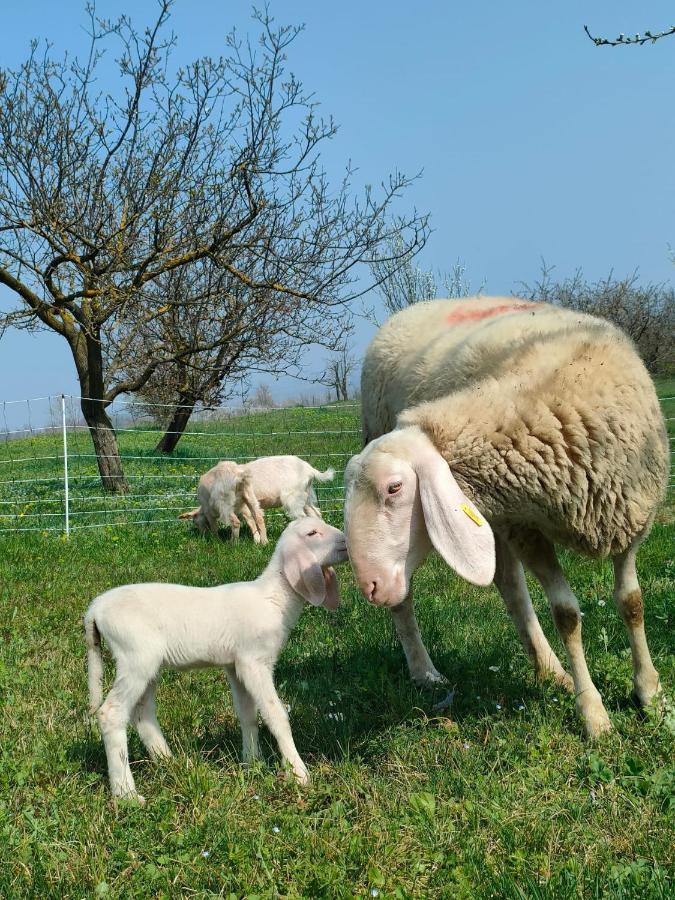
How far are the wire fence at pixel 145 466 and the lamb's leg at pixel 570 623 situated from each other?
5.73 m

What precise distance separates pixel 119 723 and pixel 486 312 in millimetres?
2840

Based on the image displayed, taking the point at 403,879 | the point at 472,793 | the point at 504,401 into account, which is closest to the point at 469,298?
the point at 504,401

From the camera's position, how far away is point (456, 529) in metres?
2.89

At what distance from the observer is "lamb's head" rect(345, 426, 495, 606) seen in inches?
114

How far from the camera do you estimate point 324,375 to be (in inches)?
564

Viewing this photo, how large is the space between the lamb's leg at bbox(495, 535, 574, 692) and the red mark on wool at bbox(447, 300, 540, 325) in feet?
4.01

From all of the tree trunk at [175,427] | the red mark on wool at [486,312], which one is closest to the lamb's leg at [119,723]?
the red mark on wool at [486,312]

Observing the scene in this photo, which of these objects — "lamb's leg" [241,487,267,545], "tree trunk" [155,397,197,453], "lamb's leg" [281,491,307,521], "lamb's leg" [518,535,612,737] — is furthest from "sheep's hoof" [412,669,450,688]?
"tree trunk" [155,397,197,453]

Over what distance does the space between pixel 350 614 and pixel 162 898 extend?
3028mm

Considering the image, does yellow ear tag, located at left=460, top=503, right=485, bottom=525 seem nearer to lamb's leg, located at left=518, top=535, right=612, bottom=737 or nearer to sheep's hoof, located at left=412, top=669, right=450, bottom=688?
lamb's leg, located at left=518, top=535, right=612, bottom=737

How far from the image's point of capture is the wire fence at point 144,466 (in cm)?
984

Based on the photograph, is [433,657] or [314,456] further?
[314,456]

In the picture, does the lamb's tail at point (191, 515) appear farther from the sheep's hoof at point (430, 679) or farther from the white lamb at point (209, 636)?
the white lamb at point (209, 636)

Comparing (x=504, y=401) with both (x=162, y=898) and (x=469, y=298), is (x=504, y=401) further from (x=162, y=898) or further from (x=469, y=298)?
(x=162, y=898)
